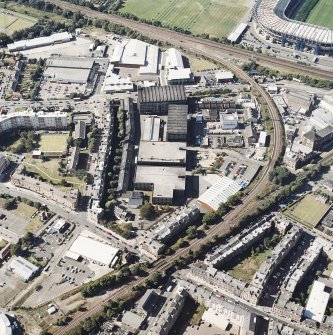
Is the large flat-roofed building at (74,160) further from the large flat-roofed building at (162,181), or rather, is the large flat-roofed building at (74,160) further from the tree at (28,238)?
the tree at (28,238)

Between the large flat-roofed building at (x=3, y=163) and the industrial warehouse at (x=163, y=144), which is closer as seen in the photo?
the industrial warehouse at (x=163, y=144)

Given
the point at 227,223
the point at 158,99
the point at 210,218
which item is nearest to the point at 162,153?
the point at 158,99

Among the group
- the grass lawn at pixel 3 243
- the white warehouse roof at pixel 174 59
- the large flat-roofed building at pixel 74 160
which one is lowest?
the grass lawn at pixel 3 243

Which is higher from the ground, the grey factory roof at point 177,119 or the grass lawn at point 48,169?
the grey factory roof at point 177,119

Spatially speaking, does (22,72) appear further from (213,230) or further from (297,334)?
(297,334)

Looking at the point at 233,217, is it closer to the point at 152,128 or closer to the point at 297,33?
the point at 152,128

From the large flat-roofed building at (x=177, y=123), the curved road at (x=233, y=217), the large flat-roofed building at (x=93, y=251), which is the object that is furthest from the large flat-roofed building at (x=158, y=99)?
the large flat-roofed building at (x=93, y=251)

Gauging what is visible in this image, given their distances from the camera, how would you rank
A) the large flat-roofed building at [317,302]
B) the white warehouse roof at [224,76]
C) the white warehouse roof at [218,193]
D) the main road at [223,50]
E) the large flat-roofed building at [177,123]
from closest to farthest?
the large flat-roofed building at [317,302] < the white warehouse roof at [218,193] < the large flat-roofed building at [177,123] < the white warehouse roof at [224,76] < the main road at [223,50]

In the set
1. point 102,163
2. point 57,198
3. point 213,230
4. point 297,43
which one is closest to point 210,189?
point 213,230
